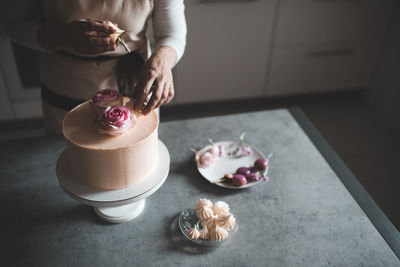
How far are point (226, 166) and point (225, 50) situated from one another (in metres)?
1.42

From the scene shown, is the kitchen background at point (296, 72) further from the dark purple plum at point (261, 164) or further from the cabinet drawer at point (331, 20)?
the dark purple plum at point (261, 164)

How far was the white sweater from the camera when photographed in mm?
1092

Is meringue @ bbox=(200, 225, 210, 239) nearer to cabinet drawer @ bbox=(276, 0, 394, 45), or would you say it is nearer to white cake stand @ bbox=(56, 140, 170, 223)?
white cake stand @ bbox=(56, 140, 170, 223)

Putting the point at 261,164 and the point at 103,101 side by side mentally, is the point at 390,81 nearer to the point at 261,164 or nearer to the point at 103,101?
the point at 261,164

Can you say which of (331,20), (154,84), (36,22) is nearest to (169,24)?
(154,84)

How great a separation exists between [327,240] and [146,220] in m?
0.47

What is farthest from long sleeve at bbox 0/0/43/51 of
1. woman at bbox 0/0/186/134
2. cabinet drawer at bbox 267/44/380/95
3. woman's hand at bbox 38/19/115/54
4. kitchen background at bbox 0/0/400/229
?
cabinet drawer at bbox 267/44/380/95

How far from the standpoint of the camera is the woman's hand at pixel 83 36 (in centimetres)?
89

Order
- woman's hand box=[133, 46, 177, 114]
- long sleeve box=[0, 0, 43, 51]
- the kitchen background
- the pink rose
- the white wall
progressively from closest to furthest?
the pink rose → woman's hand box=[133, 46, 177, 114] → long sleeve box=[0, 0, 43, 51] → the kitchen background → the white wall

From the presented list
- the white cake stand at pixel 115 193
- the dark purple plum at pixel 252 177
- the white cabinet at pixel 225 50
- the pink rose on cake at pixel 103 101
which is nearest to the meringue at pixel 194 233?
the white cake stand at pixel 115 193

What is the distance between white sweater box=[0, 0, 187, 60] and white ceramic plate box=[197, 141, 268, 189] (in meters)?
0.36

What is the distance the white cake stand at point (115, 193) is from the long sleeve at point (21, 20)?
0.38m

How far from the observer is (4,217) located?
99cm

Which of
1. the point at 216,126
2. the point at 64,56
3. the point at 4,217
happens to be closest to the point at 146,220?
the point at 4,217
